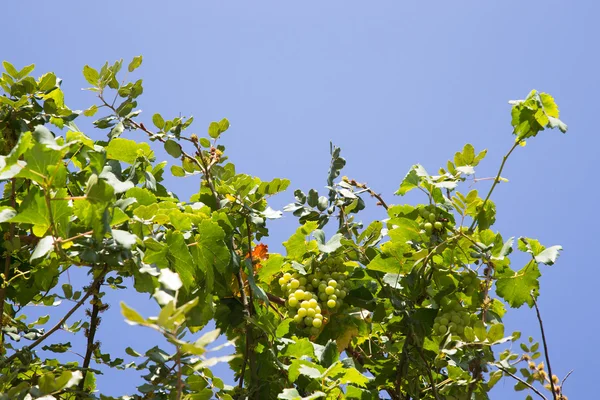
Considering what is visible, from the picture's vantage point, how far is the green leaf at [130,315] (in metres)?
1.05

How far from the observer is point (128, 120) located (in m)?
2.53

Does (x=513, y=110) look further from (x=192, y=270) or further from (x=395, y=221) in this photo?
(x=192, y=270)

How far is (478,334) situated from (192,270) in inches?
35.6

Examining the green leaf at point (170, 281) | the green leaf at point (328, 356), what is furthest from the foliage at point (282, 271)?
the green leaf at point (170, 281)

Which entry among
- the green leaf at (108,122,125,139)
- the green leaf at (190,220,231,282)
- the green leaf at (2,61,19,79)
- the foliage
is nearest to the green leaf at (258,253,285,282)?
the foliage

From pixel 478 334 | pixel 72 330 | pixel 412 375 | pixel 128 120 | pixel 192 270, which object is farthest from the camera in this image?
pixel 72 330

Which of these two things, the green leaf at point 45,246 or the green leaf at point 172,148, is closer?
the green leaf at point 45,246

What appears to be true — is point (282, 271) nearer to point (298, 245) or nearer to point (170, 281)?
point (298, 245)

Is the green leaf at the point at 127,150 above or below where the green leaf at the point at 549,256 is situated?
above

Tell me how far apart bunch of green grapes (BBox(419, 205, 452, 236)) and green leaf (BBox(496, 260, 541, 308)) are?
29 centimetres

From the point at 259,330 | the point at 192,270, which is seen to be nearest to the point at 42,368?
the point at 259,330

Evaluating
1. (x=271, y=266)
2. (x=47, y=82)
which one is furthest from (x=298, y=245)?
(x=47, y=82)

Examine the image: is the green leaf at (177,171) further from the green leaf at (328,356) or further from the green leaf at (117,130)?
the green leaf at (328,356)

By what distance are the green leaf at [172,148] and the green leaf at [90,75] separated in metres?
0.37
